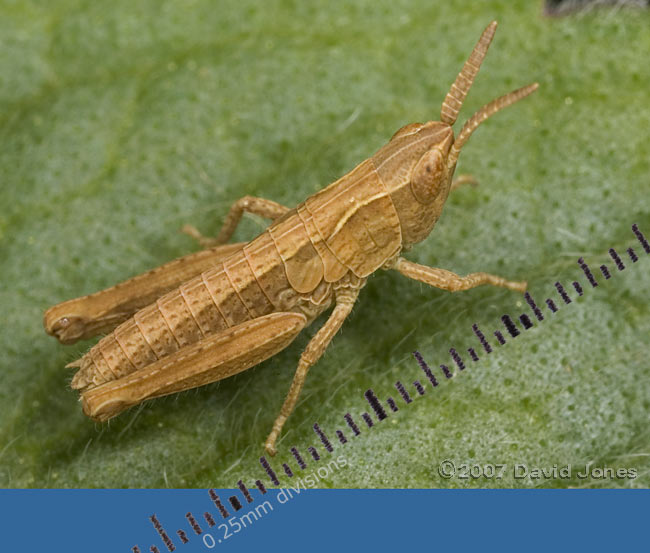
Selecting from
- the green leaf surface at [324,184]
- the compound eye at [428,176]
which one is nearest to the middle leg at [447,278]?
the green leaf surface at [324,184]

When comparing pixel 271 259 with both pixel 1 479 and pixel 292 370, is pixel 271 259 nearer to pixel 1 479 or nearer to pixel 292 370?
pixel 292 370

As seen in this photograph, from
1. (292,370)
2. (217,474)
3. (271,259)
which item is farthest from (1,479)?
(271,259)

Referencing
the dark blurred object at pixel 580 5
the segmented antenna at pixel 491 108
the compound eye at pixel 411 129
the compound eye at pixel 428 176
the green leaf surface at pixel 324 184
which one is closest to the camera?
the segmented antenna at pixel 491 108

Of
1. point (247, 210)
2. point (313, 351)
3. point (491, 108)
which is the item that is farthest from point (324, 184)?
point (491, 108)

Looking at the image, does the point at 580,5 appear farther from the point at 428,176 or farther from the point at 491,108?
the point at 428,176

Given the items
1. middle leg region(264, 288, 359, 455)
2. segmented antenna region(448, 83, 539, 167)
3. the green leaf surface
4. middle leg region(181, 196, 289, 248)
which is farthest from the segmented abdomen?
segmented antenna region(448, 83, 539, 167)

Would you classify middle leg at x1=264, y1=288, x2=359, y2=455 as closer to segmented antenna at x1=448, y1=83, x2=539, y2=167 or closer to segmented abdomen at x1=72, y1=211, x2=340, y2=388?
segmented abdomen at x1=72, y1=211, x2=340, y2=388

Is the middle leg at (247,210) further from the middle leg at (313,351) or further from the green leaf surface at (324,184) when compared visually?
the middle leg at (313,351)
